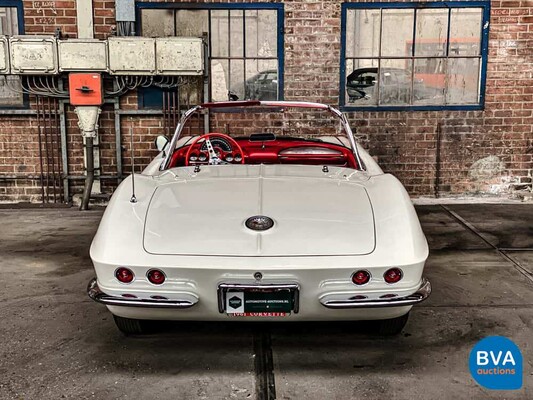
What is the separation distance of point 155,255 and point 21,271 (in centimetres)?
241

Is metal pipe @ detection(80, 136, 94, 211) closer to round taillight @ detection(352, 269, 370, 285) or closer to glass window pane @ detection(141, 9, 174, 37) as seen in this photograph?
glass window pane @ detection(141, 9, 174, 37)

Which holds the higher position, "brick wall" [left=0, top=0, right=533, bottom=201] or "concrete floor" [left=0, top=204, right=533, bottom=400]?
"brick wall" [left=0, top=0, right=533, bottom=201]

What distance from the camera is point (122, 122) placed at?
24.4 ft

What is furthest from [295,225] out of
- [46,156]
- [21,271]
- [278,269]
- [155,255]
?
[46,156]

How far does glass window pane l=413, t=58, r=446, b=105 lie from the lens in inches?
294

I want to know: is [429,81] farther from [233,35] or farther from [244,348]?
[244,348]

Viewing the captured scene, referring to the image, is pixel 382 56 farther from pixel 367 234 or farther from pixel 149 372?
pixel 149 372

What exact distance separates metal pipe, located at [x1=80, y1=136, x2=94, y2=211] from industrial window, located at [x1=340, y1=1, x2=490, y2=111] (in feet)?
10.3

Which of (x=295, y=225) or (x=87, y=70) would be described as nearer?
(x=295, y=225)

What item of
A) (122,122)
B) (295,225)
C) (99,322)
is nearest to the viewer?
(295,225)

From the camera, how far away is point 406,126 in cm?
753

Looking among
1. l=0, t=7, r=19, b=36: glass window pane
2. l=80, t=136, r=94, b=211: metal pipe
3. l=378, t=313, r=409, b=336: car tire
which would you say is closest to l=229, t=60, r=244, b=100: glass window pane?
l=80, t=136, r=94, b=211: metal pipe

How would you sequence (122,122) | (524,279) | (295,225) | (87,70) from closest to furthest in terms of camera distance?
(295,225)
(524,279)
(87,70)
(122,122)

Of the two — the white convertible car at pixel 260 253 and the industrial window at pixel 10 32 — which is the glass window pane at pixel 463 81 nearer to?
the white convertible car at pixel 260 253
